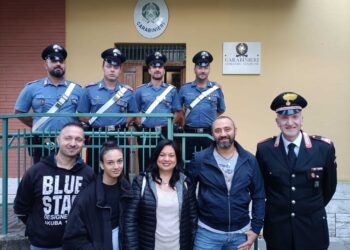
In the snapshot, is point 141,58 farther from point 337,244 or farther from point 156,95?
point 337,244

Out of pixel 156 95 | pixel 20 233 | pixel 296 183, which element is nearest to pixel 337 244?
pixel 296 183

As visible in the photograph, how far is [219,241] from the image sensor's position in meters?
3.03

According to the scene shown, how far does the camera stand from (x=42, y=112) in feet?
14.5

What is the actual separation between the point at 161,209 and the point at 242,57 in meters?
4.53

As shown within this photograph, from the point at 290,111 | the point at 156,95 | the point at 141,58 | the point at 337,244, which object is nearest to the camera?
the point at 290,111

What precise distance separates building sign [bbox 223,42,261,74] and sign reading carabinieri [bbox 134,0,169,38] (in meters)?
1.17

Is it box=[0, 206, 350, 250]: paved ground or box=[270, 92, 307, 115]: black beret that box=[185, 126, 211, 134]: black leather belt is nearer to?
box=[0, 206, 350, 250]: paved ground

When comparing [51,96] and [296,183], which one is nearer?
[296,183]

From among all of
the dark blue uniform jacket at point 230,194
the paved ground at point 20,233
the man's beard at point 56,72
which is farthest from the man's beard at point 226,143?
the paved ground at point 20,233

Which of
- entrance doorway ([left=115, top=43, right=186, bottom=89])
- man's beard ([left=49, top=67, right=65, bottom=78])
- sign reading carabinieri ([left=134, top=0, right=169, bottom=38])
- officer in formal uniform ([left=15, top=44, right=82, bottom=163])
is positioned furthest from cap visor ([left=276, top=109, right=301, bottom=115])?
sign reading carabinieri ([left=134, top=0, right=169, bottom=38])

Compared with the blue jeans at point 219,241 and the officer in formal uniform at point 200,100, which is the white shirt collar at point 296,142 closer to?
the blue jeans at point 219,241

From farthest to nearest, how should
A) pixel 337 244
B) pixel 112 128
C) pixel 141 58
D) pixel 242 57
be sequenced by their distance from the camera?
pixel 141 58 < pixel 242 57 < pixel 337 244 < pixel 112 128

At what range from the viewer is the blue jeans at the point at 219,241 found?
9.95 ft

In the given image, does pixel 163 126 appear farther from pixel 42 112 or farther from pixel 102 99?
pixel 42 112
